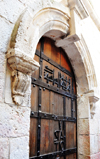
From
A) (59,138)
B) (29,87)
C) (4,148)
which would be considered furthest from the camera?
(59,138)

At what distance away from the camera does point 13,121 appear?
110 centimetres

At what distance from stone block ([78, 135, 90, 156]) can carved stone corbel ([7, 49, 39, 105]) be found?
1.61 m

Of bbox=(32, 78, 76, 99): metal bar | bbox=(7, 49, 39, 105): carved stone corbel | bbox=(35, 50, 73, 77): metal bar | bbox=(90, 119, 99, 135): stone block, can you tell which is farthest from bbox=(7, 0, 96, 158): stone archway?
bbox=(32, 78, 76, 99): metal bar

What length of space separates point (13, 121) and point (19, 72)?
336 mm

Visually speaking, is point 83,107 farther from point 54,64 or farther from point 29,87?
point 29,87

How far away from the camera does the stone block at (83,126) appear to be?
2.45m

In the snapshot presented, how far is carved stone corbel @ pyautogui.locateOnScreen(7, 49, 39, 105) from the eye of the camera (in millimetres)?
1102

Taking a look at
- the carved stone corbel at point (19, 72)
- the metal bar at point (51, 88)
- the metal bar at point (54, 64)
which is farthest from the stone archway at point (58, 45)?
the metal bar at point (51, 88)

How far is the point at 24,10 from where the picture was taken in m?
1.31

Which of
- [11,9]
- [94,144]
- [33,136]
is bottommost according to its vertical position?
[94,144]

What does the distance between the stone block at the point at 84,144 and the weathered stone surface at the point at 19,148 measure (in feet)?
4.85

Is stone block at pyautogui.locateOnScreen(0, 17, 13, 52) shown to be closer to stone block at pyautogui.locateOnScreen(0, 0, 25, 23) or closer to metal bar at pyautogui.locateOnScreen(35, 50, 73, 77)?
stone block at pyautogui.locateOnScreen(0, 0, 25, 23)

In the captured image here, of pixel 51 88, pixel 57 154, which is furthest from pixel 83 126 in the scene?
pixel 51 88

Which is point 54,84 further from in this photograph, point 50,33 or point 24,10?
point 24,10
